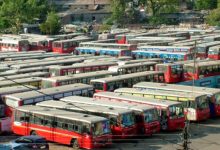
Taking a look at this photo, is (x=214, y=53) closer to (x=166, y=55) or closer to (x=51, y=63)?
(x=166, y=55)

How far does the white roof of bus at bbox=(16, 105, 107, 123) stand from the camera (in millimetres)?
14063

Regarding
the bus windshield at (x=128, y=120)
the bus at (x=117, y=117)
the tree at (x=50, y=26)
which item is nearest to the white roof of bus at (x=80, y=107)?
the bus at (x=117, y=117)

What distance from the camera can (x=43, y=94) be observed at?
55.3 ft

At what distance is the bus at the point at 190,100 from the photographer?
1734 centimetres

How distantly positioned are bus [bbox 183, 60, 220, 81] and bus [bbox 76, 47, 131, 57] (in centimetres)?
738

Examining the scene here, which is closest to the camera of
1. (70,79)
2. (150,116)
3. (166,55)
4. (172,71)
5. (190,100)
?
(150,116)

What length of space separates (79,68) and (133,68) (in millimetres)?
2391

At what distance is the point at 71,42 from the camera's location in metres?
35.9

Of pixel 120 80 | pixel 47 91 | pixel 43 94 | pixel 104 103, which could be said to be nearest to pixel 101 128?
pixel 104 103

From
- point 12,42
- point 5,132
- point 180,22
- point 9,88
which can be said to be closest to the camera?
point 5,132

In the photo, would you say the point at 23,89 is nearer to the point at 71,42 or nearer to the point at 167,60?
the point at 167,60

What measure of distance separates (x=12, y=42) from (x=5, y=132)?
2039 cm

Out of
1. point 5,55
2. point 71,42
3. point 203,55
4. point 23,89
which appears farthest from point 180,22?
point 23,89

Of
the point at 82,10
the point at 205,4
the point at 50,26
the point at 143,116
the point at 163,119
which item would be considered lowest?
the point at 163,119
